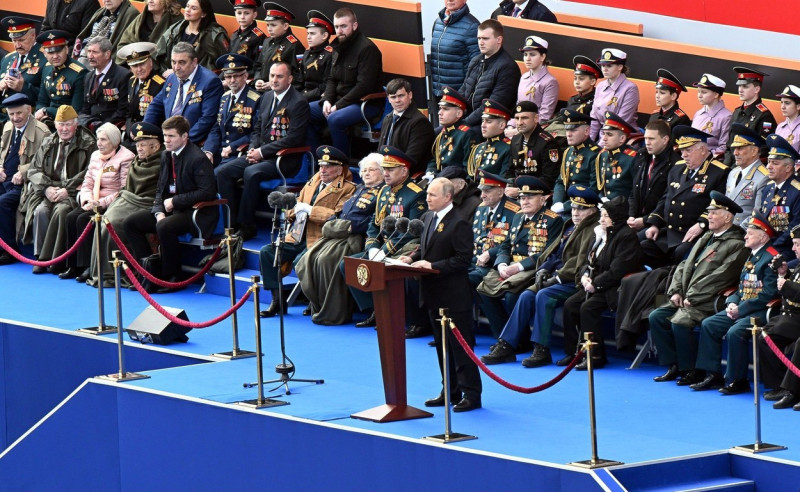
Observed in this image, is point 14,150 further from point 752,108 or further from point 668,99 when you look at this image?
point 752,108

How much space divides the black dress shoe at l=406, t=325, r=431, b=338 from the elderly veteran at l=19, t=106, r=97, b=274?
159 inches

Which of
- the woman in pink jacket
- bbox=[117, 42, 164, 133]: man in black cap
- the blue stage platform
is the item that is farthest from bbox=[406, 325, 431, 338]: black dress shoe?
bbox=[117, 42, 164, 133]: man in black cap

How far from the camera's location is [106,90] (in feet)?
52.3

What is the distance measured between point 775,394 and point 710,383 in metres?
0.59

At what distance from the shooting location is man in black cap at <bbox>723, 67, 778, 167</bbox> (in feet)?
38.8

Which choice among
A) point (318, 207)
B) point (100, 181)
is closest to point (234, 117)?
point (100, 181)

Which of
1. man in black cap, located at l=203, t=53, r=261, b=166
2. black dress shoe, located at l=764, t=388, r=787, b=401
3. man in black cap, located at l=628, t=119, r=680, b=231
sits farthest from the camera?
man in black cap, located at l=203, t=53, r=261, b=166

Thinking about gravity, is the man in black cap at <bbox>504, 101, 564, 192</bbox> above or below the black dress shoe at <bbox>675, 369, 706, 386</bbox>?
above

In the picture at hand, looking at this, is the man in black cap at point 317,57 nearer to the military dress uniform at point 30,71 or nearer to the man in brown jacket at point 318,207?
the man in brown jacket at point 318,207

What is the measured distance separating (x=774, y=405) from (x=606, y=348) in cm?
193

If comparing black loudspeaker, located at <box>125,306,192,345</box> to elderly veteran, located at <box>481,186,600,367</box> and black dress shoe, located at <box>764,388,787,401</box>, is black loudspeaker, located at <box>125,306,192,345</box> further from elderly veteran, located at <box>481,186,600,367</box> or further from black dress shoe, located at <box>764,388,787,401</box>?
black dress shoe, located at <box>764,388,787,401</box>

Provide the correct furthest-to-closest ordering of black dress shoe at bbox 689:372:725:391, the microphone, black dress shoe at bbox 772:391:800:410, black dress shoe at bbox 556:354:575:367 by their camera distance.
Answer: black dress shoe at bbox 556:354:575:367 → black dress shoe at bbox 689:372:725:391 → black dress shoe at bbox 772:391:800:410 → the microphone

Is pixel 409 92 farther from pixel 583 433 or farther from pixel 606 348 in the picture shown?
pixel 583 433

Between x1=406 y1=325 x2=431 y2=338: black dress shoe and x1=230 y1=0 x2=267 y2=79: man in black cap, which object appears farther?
x1=230 y1=0 x2=267 y2=79: man in black cap
